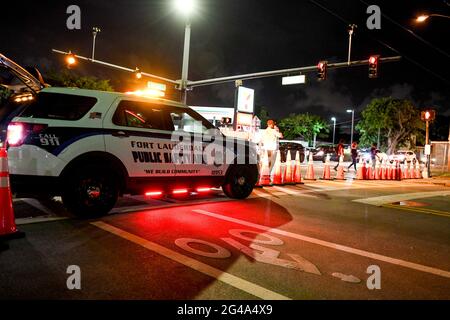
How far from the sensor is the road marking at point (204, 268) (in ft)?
10.6

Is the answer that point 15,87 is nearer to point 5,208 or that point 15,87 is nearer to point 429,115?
point 5,208

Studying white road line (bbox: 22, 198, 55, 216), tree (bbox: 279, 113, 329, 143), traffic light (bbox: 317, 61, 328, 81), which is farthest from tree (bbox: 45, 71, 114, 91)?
tree (bbox: 279, 113, 329, 143)

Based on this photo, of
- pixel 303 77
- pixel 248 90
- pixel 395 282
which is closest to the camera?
pixel 395 282

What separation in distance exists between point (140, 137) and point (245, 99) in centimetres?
944

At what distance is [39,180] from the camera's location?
5.16 m

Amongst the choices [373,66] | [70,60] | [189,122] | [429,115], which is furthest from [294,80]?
[189,122]

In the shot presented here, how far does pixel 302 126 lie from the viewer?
266ft

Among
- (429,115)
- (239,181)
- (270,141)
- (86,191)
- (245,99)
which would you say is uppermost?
(429,115)

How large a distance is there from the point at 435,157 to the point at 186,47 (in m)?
22.1

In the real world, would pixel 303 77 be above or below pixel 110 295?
above
